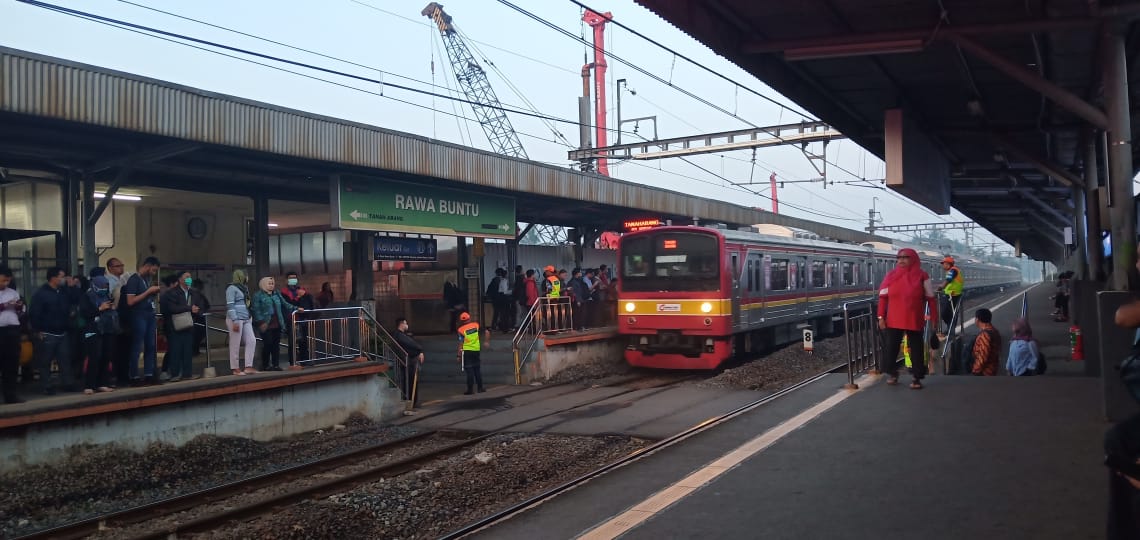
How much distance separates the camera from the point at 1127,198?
788 cm

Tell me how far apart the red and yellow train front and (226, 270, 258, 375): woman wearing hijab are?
7.65m

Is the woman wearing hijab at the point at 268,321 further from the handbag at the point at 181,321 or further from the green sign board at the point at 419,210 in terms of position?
the green sign board at the point at 419,210

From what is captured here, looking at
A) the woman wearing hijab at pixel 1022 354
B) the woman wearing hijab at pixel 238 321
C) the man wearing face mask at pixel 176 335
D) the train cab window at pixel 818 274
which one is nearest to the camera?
the woman wearing hijab at pixel 1022 354

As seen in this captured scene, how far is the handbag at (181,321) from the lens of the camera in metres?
10.5

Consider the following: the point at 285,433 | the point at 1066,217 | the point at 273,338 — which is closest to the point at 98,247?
the point at 273,338

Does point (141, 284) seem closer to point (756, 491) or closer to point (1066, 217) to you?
point (756, 491)

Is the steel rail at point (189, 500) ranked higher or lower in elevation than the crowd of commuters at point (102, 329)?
lower

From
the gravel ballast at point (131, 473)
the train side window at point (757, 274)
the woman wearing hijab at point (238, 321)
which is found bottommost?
the gravel ballast at point (131, 473)

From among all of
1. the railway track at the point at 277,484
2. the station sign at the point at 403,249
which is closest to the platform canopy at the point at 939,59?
the railway track at the point at 277,484

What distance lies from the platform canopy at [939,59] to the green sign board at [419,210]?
7537 millimetres

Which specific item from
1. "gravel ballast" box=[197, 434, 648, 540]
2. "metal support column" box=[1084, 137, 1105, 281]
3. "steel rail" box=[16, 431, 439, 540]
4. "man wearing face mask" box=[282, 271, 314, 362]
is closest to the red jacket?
"gravel ballast" box=[197, 434, 648, 540]

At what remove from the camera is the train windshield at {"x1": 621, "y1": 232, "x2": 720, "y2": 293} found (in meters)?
15.5

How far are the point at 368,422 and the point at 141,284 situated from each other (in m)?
3.86

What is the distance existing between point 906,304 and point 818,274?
12.0m
